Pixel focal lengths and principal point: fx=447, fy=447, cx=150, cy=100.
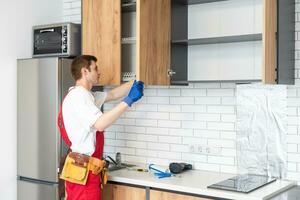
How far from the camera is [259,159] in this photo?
3283mm

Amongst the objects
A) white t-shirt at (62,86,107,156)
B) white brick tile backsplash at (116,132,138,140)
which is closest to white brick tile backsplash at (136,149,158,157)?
white brick tile backsplash at (116,132,138,140)

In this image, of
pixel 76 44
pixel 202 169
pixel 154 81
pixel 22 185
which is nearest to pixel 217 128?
pixel 202 169

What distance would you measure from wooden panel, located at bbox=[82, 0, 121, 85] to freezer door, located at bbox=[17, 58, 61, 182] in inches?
13.3

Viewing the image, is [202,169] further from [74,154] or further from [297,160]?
[74,154]

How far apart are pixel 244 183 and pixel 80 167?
3.68ft

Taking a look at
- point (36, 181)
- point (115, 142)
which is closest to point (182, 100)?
point (115, 142)

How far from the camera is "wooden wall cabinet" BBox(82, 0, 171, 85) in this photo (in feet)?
10.5

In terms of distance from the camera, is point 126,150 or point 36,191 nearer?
point 36,191

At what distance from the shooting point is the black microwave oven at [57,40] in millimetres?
3801

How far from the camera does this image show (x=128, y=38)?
3.44m

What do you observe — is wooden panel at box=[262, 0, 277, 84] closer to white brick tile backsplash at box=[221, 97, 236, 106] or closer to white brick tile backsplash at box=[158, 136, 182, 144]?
white brick tile backsplash at box=[221, 97, 236, 106]

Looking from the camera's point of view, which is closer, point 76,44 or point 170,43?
point 170,43

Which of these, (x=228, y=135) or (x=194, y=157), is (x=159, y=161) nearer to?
(x=194, y=157)

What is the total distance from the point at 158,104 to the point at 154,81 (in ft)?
1.69
